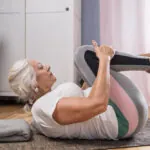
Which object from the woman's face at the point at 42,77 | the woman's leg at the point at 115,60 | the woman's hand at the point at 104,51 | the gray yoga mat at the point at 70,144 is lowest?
the gray yoga mat at the point at 70,144

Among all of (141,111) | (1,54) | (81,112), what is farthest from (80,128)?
(1,54)

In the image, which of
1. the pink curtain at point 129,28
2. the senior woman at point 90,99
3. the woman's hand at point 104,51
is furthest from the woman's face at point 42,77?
the pink curtain at point 129,28

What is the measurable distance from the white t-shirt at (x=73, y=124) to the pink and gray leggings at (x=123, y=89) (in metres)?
0.05

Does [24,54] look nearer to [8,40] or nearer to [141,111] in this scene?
[8,40]

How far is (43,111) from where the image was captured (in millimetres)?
1339

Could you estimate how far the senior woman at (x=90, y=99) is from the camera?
1.27 m

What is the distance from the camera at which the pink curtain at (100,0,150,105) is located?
10.6 feet

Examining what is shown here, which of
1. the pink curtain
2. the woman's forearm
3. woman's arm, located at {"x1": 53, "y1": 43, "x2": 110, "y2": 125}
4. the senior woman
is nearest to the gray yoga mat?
the senior woman

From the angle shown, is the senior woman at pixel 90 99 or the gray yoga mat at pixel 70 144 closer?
the senior woman at pixel 90 99

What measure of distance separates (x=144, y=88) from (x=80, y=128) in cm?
198

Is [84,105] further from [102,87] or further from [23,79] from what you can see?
[23,79]

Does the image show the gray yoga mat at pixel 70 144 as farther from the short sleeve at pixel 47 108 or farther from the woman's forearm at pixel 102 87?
the woman's forearm at pixel 102 87

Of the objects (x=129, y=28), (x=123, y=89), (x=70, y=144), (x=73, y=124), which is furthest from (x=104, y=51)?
(x=129, y=28)

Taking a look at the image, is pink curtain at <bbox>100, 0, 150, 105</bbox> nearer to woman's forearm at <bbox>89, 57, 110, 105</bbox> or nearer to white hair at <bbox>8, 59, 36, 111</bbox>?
white hair at <bbox>8, 59, 36, 111</bbox>
